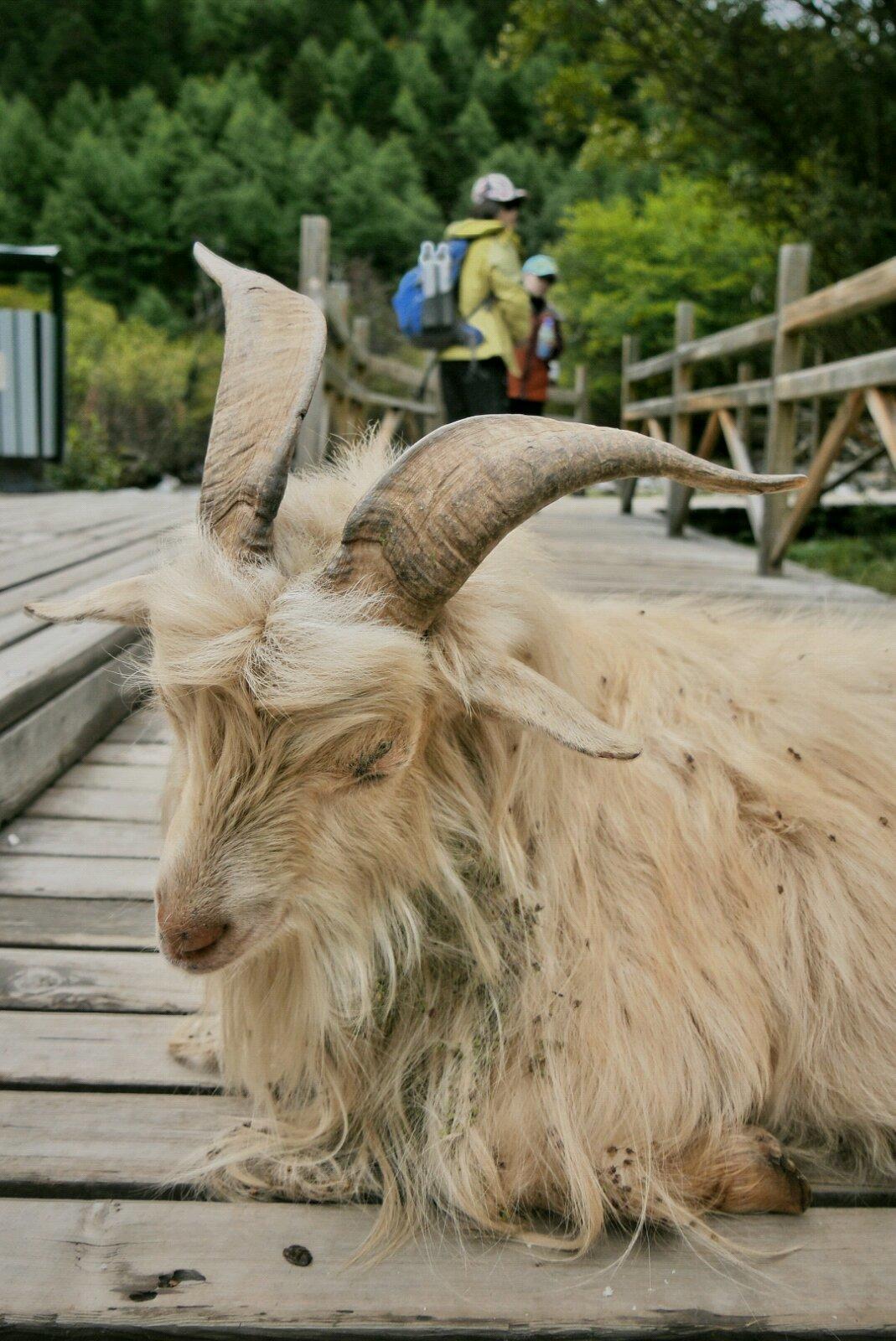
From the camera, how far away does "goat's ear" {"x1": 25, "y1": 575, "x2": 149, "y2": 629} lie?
1.90 m

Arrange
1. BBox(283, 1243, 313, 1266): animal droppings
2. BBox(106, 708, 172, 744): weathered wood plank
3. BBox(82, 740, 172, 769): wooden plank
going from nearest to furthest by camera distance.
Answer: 1. BBox(283, 1243, 313, 1266): animal droppings
2. BBox(82, 740, 172, 769): wooden plank
3. BBox(106, 708, 172, 744): weathered wood plank

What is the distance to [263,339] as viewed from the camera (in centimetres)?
191

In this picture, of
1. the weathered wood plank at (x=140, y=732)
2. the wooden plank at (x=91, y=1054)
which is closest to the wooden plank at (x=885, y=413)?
the weathered wood plank at (x=140, y=732)

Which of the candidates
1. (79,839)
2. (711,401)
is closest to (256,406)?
(79,839)

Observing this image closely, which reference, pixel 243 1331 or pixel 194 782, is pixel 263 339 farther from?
pixel 243 1331

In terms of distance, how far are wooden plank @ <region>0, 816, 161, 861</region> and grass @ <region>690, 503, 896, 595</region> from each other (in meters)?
6.08

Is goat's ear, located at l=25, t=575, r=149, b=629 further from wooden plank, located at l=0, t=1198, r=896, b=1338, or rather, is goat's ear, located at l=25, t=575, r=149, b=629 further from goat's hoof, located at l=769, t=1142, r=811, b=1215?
goat's hoof, located at l=769, t=1142, r=811, b=1215

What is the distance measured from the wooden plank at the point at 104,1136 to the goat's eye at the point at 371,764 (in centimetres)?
65

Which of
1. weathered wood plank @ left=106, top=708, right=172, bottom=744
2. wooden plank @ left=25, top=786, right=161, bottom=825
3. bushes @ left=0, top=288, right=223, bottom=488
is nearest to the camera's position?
wooden plank @ left=25, top=786, right=161, bottom=825

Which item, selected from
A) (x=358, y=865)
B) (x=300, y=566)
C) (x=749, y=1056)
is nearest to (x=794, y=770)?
(x=749, y=1056)

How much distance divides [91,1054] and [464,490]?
121cm

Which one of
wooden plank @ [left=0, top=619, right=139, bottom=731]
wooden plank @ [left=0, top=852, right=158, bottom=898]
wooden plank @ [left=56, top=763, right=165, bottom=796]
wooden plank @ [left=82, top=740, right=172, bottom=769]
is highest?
wooden plank @ [left=0, top=619, right=139, bottom=731]

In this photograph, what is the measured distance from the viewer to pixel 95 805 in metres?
3.10

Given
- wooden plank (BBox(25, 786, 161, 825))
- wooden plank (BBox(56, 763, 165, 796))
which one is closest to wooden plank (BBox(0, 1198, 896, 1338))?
wooden plank (BBox(25, 786, 161, 825))
